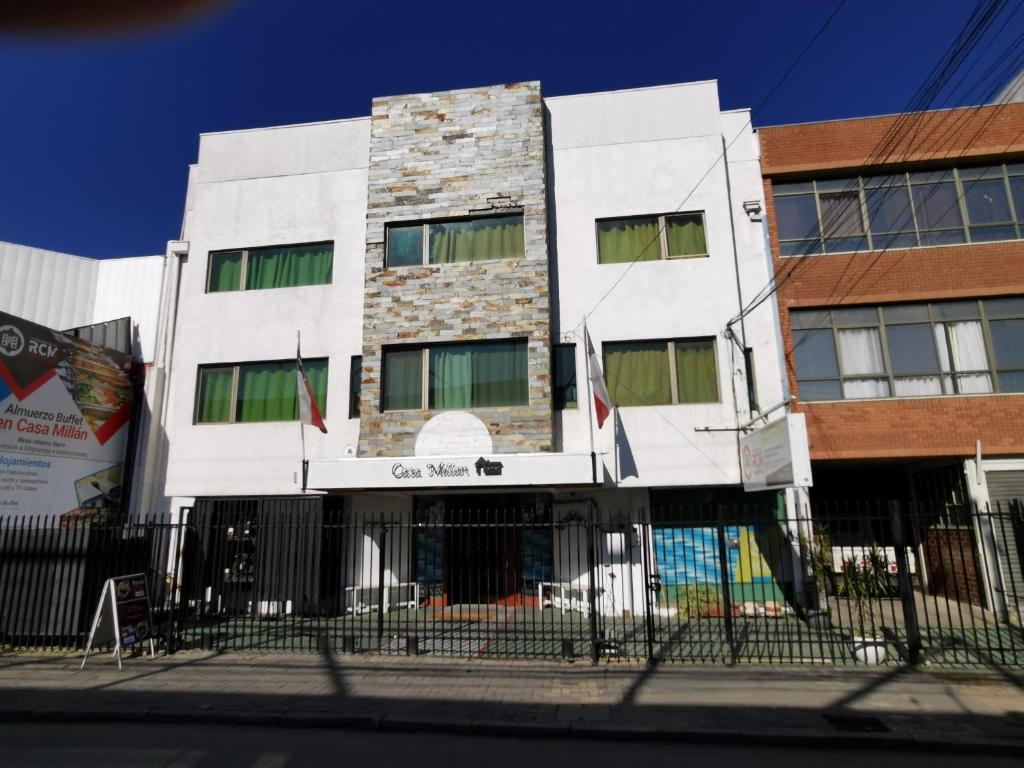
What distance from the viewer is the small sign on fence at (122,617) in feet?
31.2

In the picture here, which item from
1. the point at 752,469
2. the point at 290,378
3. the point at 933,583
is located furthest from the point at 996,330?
the point at 290,378

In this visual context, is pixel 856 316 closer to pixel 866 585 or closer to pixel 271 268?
pixel 866 585

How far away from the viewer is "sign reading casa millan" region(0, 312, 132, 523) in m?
13.5

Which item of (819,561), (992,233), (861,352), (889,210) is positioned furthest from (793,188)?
(819,561)

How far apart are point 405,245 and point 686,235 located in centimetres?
670

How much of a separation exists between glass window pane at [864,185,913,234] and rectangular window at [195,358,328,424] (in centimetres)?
1321

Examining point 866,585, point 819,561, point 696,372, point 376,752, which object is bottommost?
point 376,752

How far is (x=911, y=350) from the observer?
13.9 m

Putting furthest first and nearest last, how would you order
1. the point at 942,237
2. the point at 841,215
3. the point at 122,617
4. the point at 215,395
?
the point at 215,395
the point at 841,215
the point at 942,237
the point at 122,617

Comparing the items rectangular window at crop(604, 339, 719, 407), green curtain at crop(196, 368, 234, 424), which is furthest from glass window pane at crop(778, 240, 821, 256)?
green curtain at crop(196, 368, 234, 424)

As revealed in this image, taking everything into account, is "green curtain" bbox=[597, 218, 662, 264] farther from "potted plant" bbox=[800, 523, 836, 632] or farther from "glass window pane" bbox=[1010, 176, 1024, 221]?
"glass window pane" bbox=[1010, 176, 1024, 221]

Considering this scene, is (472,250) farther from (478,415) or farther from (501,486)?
(501,486)

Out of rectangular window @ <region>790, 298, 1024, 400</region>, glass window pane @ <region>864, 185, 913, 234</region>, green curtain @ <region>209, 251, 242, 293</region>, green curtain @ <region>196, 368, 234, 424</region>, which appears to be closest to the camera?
rectangular window @ <region>790, 298, 1024, 400</region>

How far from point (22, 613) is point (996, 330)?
763 inches
